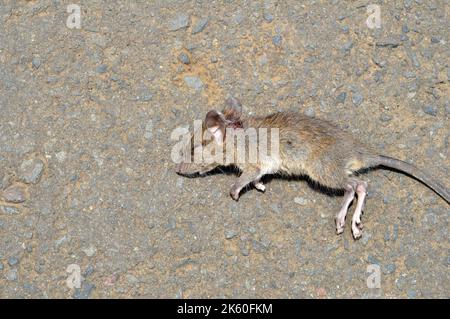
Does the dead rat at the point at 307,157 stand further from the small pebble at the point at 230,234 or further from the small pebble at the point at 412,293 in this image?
the small pebble at the point at 412,293

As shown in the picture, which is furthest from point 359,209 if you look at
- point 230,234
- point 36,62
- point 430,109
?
point 36,62

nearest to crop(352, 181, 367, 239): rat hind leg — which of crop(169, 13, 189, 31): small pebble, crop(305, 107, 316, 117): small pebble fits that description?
crop(305, 107, 316, 117): small pebble

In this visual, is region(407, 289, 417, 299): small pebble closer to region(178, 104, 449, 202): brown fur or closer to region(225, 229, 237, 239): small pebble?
region(178, 104, 449, 202): brown fur

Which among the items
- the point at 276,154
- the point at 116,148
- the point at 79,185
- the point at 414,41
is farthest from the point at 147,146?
the point at 414,41

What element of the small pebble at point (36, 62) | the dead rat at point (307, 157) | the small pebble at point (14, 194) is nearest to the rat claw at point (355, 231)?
the dead rat at point (307, 157)

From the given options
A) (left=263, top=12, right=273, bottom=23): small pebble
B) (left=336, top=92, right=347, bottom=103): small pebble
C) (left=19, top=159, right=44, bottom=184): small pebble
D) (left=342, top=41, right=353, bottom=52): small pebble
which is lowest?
(left=19, top=159, right=44, bottom=184): small pebble

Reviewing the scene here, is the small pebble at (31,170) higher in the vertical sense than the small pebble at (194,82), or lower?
lower

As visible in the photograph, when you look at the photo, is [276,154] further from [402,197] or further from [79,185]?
[79,185]
